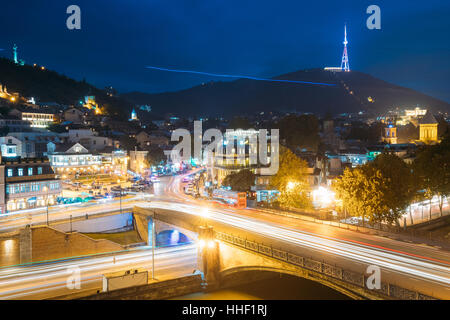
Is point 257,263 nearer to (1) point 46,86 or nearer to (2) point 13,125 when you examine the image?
(2) point 13,125

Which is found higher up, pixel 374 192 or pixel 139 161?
pixel 139 161

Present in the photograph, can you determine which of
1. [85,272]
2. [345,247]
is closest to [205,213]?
[85,272]

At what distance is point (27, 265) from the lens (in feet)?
83.1

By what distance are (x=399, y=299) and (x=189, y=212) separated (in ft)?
63.9

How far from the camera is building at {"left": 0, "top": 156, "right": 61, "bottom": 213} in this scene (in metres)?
32.8

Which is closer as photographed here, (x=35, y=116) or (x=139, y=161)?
(x=139, y=161)

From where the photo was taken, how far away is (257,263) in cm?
1819

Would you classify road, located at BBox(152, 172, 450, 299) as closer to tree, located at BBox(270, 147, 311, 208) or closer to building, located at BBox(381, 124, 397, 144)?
tree, located at BBox(270, 147, 311, 208)

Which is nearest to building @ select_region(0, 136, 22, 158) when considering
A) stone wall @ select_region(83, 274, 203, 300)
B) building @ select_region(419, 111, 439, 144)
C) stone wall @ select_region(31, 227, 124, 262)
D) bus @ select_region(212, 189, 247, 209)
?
stone wall @ select_region(31, 227, 124, 262)

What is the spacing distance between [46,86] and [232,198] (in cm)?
10854

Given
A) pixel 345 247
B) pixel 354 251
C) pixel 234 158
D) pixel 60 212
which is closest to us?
pixel 354 251

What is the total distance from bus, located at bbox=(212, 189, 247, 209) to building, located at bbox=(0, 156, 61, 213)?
16.4 m

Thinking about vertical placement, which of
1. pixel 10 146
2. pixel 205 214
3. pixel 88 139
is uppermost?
pixel 88 139

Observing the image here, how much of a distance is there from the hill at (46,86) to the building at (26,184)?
70.8 m
